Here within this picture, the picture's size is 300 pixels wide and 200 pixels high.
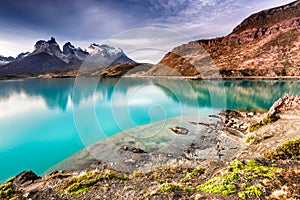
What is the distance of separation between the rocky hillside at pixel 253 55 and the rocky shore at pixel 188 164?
94501 millimetres

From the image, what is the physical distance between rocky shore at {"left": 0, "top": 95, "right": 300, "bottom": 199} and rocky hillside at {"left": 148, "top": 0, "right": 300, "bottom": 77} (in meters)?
94.5

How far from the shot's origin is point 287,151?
44.4ft

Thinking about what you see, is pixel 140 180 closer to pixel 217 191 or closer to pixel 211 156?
pixel 217 191

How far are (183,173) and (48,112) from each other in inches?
1851

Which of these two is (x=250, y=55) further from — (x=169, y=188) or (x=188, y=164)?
(x=169, y=188)

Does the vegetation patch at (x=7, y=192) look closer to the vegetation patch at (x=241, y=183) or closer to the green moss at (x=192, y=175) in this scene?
the green moss at (x=192, y=175)

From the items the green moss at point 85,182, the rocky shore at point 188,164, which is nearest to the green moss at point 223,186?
the rocky shore at point 188,164

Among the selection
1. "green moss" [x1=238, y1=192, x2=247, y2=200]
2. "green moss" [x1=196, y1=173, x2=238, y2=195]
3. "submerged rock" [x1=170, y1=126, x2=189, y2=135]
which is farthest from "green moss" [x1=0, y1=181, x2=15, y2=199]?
"submerged rock" [x1=170, y1=126, x2=189, y2=135]

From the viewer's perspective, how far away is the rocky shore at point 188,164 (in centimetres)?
780

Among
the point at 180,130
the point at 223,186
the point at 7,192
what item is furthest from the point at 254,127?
the point at 7,192

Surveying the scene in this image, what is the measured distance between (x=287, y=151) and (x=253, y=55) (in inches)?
5504

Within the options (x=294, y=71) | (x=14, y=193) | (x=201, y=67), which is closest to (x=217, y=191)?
(x=14, y=193)

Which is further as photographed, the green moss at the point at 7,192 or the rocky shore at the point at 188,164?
the green moss at the point at 7,192

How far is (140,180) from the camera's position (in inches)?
452
